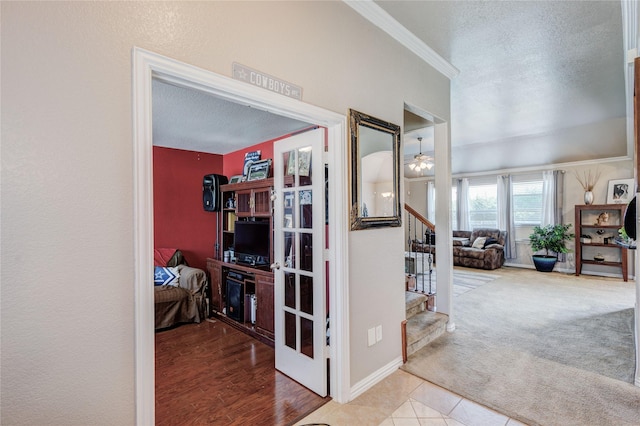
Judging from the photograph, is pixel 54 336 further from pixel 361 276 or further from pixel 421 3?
pixel 421 3

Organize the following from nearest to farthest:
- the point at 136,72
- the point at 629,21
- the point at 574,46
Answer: the point at 136,72
the point at 629,21
the point at 574,46

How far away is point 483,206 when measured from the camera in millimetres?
7914

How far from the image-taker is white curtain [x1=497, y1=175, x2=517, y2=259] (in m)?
7.32

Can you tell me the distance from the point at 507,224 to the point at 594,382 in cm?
582

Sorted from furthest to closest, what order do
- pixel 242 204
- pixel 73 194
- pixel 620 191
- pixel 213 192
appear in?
pixel 620 191 < pixel 213 192 < pixel 242 204 < pixel 73 194

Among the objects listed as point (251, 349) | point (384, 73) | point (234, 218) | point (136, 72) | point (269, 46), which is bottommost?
point (251, 349)

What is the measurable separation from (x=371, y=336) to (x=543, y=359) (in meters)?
1.73

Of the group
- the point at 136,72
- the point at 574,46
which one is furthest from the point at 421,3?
the point at 136,72

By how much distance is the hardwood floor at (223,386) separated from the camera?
6.62 feet

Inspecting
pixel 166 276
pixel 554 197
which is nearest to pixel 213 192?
pixel 166 276

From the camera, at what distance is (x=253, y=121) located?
139 inches

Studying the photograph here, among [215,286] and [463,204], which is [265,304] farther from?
[463,204]

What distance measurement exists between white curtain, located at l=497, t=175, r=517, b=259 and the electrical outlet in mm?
6653

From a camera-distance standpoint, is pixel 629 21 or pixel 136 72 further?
pixel 629 21
